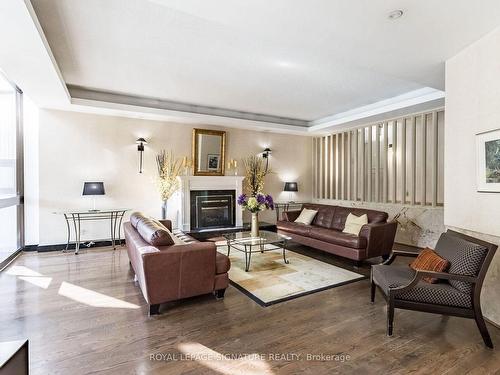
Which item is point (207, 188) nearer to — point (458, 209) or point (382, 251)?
point (382, 251)

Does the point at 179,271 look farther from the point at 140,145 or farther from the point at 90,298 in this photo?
the point at 140,145

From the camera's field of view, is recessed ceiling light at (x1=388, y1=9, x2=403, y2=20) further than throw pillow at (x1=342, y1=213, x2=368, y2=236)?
No

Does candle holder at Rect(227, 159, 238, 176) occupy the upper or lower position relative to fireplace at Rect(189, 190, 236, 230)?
upper

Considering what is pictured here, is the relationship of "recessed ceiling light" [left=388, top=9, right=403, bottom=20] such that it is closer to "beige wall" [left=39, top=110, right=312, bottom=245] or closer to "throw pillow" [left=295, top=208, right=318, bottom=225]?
"throw pillow" [left=295, top=208, right=318, bottom=225]

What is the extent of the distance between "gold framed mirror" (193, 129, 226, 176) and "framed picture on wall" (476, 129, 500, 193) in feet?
16.7

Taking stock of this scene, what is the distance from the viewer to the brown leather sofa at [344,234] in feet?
14.6

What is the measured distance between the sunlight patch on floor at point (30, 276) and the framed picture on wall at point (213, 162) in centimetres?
387

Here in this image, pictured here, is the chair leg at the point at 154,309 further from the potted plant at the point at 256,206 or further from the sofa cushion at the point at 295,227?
the sofa cushion at the point at 295,227

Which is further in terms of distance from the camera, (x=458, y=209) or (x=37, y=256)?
(x=37, y=256)

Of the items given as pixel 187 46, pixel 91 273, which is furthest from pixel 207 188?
pixel 187 46

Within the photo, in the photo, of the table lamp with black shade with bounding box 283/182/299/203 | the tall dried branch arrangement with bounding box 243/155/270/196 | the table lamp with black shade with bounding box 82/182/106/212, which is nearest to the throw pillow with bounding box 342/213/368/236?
the table lamp with black shade with bounding box 283/182/299/203

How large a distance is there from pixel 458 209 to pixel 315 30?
2480mm

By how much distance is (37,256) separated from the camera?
4.92 m

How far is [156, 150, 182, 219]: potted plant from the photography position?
6.21 meters
